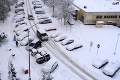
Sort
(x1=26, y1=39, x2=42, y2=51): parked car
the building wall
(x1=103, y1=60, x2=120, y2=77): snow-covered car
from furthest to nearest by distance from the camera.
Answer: the building wall < (x1=26, y1=39, x2=42, y2=51): parked car < (x1=103, y1=60, x2=120, y2=77): snow-covered car

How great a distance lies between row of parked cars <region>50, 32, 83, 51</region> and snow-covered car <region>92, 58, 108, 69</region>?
6.60m

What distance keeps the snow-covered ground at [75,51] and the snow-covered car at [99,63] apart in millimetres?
664

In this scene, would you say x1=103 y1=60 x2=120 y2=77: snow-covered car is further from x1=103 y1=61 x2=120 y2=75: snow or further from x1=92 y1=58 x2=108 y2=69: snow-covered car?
x1=92 y1=58 x2=108 y2=69: snow-covered car

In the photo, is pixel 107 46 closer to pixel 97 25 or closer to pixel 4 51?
pixel 97 25

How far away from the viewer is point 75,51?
41375 millimetres

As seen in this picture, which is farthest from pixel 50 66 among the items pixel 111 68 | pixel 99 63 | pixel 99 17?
pixel 99 17

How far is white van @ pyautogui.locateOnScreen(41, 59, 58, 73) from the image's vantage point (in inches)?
1307

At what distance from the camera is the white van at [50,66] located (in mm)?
33197

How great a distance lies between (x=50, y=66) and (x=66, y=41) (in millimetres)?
11478

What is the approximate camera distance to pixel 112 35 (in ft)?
167

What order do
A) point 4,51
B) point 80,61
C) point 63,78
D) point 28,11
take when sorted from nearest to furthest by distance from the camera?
point 63,78 → point 80,61 → point 4,51 → point 28,11

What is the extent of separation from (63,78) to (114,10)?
3366 cm

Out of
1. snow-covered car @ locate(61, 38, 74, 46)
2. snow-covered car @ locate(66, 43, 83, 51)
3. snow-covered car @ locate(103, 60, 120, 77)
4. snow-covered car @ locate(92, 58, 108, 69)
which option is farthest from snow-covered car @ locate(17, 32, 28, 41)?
snow-covered car @ locate(103, 60, 120, 77)

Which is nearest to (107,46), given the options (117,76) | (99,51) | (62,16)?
(99,51)
